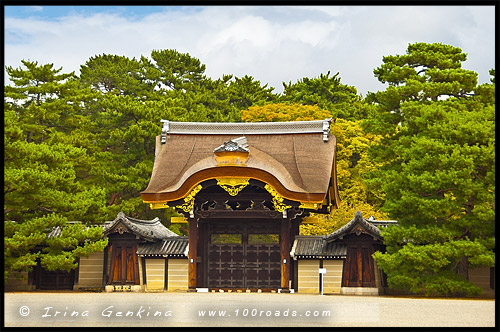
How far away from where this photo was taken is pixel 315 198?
2375cm

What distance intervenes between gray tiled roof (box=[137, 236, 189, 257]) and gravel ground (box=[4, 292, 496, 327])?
280 inches

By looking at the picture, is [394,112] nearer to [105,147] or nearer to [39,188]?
[39,188]

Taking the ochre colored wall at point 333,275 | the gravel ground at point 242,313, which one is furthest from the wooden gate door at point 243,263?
the gravel ground at point 242,313

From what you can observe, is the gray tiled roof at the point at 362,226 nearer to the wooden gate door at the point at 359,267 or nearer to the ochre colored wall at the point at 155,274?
the wooden gate door at the point at 359,267

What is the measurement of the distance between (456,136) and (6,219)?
1411 cm

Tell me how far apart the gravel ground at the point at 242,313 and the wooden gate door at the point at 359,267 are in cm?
686

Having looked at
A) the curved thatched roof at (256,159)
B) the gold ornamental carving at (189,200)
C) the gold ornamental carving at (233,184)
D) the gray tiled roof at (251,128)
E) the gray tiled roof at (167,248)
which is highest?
the gray tiled roof at (251,128)

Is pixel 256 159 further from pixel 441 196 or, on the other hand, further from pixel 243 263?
pixel 441 196

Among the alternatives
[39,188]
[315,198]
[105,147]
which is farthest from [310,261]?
[105,147]

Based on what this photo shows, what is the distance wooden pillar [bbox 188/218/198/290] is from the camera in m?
24.9

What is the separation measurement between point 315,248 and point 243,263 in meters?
2.49

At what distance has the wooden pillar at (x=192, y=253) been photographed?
24.9m

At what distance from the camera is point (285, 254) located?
2470 centimetres

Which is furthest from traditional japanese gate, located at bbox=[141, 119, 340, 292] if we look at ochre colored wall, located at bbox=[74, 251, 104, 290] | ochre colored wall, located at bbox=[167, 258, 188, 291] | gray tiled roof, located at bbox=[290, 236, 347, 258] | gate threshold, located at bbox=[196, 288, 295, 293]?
ochre colored wall, located at bbox=[74, 251, 104, 290]
